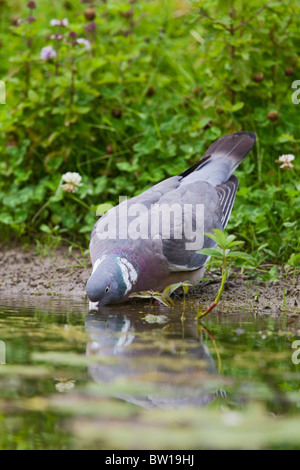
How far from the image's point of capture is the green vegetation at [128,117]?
502 centimetres

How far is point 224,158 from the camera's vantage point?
15.7ft

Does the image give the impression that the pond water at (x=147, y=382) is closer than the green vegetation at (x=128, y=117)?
Yes

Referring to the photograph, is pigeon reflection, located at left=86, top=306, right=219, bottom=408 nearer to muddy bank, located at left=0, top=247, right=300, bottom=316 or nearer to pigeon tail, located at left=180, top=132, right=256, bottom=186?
muddy bank, located at left=0, top=247, right=300, bottom=316

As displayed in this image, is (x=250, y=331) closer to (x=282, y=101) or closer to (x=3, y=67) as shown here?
(x=282, y=101)

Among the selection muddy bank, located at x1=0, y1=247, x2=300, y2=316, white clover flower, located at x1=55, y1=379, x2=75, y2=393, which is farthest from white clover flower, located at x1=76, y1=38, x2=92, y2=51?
white clover flower, located at x1=55, y1=379, x2=75, y2=393

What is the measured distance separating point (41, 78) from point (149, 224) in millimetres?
2104

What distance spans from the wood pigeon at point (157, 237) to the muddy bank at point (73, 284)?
259mm

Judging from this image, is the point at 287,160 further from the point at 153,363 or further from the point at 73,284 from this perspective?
the point at 153,363

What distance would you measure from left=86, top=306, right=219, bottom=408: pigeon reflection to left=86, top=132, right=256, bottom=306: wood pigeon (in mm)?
410

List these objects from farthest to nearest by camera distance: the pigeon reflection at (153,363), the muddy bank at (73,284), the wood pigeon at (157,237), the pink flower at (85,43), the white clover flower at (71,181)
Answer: the pink flower at (85,43), the white clover flower at (71,181), the muddy bank at (73,284), the wood pigeon at (157,237), the pigeon reflection at (153,363)

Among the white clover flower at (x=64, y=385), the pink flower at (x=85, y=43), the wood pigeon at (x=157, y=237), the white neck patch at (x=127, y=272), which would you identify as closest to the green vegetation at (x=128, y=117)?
the pink flower at (x=85, y=43)

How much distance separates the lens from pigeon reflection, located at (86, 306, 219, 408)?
2.09 m

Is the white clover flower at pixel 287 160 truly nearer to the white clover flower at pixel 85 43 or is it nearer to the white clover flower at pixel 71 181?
the white clover flower at pixel 71 181

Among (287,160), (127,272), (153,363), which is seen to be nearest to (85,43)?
(287,160)
